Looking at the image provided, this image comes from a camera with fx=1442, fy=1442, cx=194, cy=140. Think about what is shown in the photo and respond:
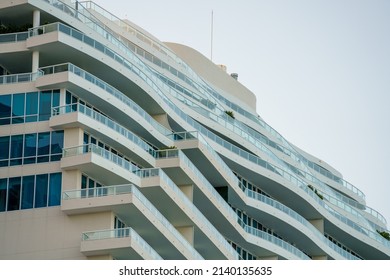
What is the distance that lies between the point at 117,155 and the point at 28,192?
6.21 metres

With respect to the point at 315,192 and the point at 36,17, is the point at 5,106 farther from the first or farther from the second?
the point at 315,192

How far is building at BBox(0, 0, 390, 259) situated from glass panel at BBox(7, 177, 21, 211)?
0.06 metres

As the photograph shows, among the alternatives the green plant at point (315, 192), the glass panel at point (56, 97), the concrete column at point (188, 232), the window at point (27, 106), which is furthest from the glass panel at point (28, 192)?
the green plant at point (315, 192)

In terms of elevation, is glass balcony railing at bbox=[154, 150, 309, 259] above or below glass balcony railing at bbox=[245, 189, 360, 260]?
below

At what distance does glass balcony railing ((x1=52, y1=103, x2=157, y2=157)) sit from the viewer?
3255 inches

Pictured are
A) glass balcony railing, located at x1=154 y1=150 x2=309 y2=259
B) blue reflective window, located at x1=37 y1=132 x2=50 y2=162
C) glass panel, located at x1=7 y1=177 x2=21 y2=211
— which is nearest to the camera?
glass panel, located at x1=7 y1=177 x2=21 y2=211

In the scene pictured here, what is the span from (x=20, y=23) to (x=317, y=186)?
128ft

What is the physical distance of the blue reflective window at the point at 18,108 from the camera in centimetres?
8356

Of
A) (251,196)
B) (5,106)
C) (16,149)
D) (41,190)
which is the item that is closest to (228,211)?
(251,196)

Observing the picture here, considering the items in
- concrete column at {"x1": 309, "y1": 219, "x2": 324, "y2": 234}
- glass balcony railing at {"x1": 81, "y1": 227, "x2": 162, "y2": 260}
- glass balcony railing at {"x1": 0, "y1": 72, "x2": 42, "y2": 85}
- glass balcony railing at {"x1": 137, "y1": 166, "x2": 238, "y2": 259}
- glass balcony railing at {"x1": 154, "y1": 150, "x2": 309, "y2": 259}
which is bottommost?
glass balcony railing at {"x1": 81, "y1": 227, "x2": 162, "y2": 260}

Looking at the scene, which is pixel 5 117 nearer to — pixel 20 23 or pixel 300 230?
pixel 20 23

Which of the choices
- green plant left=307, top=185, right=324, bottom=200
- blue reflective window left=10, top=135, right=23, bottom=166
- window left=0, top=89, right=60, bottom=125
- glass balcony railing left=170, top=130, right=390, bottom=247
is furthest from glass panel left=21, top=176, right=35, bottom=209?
green plant left=307, top=185, right=324, bottom=200

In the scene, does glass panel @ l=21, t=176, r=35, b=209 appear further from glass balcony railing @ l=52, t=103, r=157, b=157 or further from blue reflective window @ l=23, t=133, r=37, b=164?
glass balcony railing @ l=52, t=103, r=157, b=157

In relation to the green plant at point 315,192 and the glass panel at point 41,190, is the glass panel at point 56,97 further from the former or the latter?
the green plant at point 315,192
